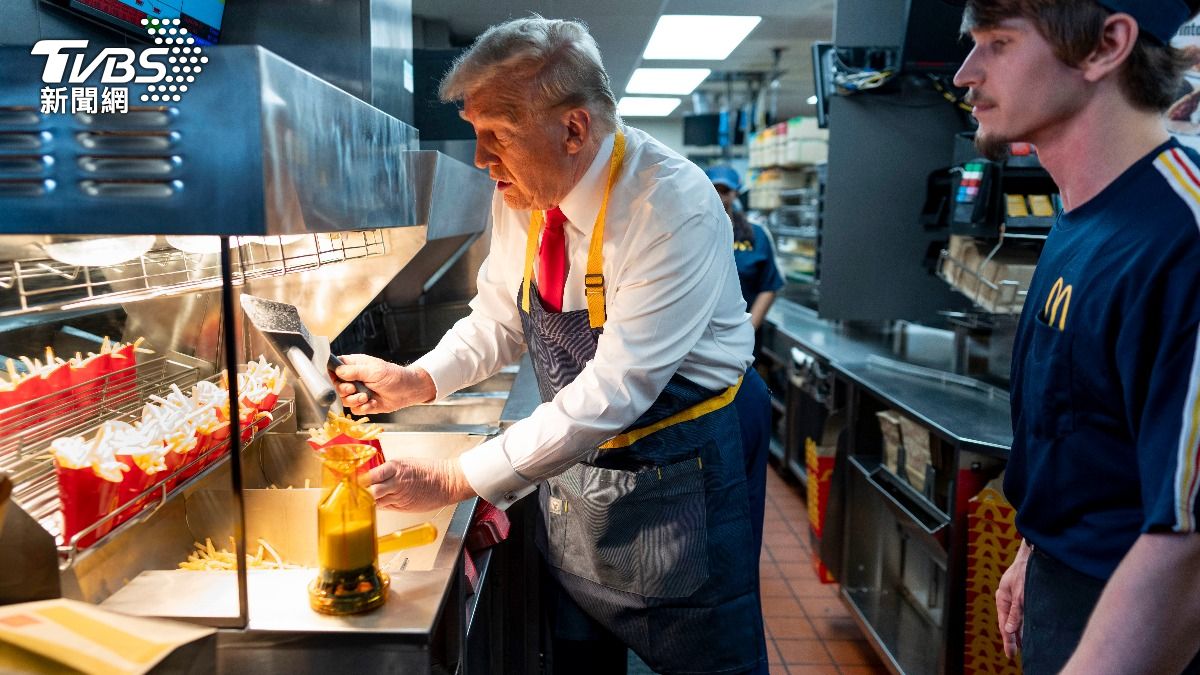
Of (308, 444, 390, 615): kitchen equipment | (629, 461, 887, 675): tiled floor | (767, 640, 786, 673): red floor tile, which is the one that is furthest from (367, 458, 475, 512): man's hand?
(767, 640, 786, 673): red floor tile

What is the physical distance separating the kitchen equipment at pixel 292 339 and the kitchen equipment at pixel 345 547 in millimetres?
240

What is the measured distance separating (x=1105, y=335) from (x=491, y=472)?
939mm

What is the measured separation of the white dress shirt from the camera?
1.47 metres

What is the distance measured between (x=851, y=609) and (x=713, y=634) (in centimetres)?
178

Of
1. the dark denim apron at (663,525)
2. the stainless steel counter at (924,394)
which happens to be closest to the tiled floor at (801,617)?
the stainless steel counter at (924,394)

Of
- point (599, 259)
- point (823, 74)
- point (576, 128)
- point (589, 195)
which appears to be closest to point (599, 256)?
point (599, 259)

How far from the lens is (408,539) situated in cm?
139

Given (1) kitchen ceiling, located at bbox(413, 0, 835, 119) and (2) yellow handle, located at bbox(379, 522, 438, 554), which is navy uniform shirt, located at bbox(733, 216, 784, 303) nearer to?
(1) kitchen ceiling, located at bbox(413, 0, 835, 119)

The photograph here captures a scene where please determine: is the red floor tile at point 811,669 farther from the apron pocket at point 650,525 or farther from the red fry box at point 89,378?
the red fry box at point 89,378

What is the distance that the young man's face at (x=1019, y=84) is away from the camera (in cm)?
111

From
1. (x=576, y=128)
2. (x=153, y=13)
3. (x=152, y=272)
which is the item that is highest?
(x=153, y=13)

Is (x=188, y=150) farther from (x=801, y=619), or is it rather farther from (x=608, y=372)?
(x=801, y=619)

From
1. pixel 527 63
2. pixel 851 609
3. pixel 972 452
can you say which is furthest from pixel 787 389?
pixel 527 63

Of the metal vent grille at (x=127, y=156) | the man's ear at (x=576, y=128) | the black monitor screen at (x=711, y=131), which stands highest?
the black monitor screen at (x=711, y=131)
